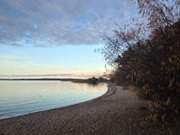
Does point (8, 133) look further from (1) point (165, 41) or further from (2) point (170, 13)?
(2) point (170, 13)

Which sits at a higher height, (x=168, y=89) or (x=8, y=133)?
(x=168, y=89)

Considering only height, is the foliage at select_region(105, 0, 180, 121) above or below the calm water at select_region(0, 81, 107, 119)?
above

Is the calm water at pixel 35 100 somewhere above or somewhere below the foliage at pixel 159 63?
below

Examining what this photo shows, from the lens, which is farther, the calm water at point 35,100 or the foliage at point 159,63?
the calm water at point 35,100

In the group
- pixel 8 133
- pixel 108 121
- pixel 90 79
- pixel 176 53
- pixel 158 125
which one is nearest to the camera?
pixel 176 53

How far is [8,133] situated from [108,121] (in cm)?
482

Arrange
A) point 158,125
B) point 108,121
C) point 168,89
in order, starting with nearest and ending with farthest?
point 168,89 → point 158,125 → point 108,121

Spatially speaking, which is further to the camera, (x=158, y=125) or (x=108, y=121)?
(x=108, y=121)

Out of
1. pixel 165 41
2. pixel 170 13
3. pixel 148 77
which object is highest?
pixel 170 13

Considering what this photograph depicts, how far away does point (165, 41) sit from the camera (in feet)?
33.0

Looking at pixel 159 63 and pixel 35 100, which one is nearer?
pixel 159 63

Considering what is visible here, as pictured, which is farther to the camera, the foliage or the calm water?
the calm water

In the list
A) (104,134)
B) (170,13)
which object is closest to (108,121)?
(104,134)

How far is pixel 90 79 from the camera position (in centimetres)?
15938
